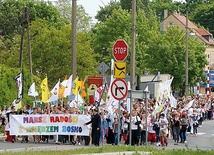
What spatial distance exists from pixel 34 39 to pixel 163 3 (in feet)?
252

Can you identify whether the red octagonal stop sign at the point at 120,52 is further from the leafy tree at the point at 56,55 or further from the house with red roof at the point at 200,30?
the house with red roof at the point at 200,30

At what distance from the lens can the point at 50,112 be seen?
3312 cm

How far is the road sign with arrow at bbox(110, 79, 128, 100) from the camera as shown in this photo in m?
24.5

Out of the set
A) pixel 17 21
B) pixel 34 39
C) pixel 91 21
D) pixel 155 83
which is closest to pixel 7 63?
pixel 34 39

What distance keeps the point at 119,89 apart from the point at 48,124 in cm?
838

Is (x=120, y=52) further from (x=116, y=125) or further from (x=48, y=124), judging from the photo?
(x=48, y=124)

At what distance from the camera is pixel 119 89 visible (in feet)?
80.6

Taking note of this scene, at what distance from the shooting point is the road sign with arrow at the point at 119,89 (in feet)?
80.4

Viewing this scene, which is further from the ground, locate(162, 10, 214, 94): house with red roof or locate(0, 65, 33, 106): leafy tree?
locate(162, 10, 214, 94): house with red roof

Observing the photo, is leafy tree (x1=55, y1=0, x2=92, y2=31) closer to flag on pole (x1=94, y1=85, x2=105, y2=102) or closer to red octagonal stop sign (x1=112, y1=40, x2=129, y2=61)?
flag on pole (x1=94, y1=85, x2=105, y2=102)

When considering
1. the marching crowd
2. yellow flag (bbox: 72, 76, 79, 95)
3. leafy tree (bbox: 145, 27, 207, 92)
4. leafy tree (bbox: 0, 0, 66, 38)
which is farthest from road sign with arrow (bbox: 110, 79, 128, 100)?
leafy tree (bbox: 0, 0, 66, 38)

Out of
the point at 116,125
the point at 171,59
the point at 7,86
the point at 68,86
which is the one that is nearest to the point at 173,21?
the point at 171,59

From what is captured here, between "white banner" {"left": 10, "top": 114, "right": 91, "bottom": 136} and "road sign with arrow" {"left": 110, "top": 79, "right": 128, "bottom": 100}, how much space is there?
7236 millimetres

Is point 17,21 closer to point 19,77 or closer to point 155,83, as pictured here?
point 155,83
